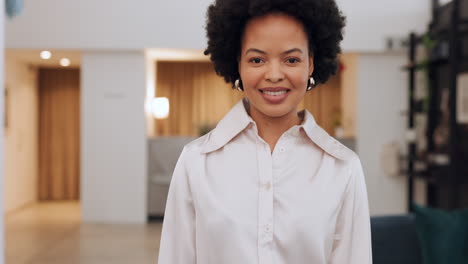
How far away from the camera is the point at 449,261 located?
222 cm

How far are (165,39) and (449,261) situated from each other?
501cm

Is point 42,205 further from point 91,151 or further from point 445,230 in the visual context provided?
point 445,230

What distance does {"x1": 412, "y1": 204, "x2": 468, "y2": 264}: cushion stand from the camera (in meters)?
2.22

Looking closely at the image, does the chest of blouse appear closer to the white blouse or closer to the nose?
the white blouse

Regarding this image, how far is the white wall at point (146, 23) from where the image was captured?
661 centimetres

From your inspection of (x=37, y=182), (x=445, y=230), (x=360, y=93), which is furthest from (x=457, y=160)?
(x=37, y=182)

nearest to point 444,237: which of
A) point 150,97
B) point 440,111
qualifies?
point 440,111

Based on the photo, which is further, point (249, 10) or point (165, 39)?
point (165, 39)

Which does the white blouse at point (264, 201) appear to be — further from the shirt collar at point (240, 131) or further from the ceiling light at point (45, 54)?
the ceiling light at point (45, 54)

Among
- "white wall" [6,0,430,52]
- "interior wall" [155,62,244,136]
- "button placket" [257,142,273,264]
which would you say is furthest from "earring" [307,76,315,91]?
"interior wall" [155,62,244,136]

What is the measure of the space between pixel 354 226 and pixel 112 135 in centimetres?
599

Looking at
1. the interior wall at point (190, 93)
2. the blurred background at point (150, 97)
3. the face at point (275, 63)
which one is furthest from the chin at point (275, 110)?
the interior wall at point (190, 93)

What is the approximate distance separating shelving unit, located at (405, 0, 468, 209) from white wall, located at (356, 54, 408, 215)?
24 centimetres

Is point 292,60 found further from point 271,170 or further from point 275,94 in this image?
point 271,170
